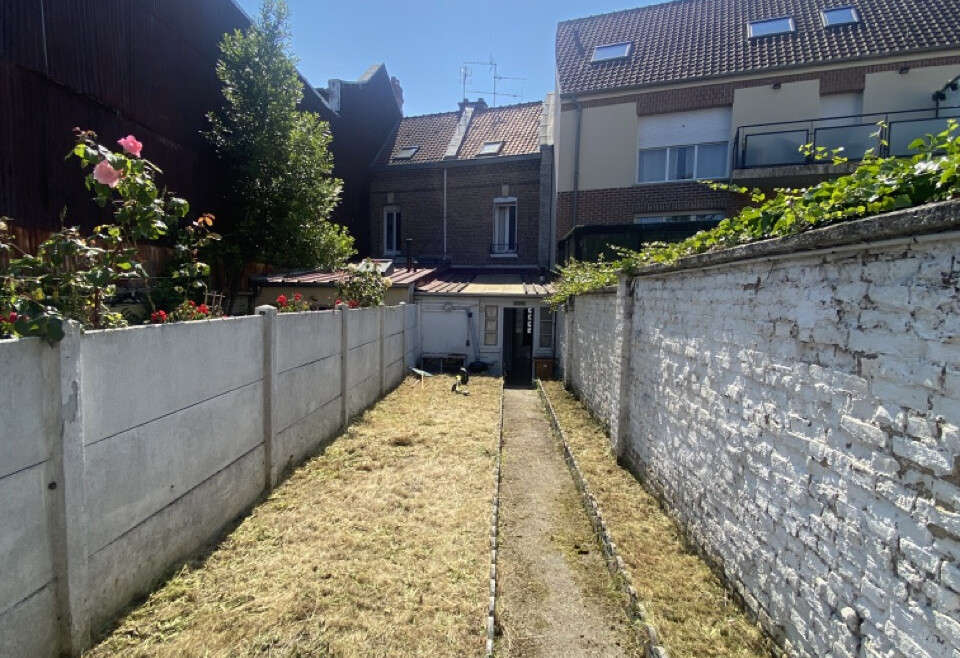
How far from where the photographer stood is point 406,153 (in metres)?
19.2

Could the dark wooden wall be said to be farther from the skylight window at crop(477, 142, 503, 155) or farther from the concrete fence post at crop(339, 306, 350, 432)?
the skylight window at crop(477, 142, 503, 155)

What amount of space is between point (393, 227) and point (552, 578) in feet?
56.0

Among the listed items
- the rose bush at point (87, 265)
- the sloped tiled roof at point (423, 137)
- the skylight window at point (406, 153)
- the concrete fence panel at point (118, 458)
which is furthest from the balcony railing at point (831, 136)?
the skylight window at point (406, 153)

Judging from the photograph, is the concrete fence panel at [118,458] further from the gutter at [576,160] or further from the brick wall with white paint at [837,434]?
the gutter at [576,160]

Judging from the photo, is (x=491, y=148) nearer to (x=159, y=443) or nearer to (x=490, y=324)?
(x=490, y=324)

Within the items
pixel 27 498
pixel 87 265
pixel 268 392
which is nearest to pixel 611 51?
pixel 268 392

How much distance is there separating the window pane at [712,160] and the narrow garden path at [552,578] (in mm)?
10435

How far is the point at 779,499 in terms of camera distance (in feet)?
8.17

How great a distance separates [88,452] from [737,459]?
12.3 ft

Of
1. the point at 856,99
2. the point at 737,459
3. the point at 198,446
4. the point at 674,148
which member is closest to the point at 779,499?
the point at 737,459

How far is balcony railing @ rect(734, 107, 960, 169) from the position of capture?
402 inches

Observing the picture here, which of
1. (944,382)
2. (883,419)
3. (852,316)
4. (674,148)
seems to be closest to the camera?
(944,382)

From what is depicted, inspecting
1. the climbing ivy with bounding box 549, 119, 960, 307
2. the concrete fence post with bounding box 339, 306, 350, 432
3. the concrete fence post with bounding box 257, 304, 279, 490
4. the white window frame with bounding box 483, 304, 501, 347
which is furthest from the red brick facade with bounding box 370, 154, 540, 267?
the climbing ivy with bounding box 549, 119, 960, 307

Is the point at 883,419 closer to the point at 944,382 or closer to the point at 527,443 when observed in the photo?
the point at 944,382
